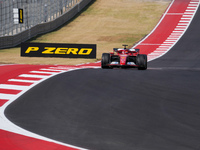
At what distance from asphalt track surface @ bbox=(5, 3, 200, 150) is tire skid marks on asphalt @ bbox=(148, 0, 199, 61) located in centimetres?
1662

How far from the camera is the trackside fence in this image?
4103cm

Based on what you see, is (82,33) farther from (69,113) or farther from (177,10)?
(69,113)

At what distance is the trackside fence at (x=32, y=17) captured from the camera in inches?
1615

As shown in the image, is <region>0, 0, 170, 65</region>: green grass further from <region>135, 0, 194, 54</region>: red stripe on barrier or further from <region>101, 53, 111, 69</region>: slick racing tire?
<region>101, 53, 111, 69</region>: slick racing tire

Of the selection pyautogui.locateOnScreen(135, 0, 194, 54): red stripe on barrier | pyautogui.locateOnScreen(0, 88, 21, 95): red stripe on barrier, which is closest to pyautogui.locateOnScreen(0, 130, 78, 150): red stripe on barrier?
pyautogui.locateOnScreen(0, 88, 21, 95): red stripe on barrier

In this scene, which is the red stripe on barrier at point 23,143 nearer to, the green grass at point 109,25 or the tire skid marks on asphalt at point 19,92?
the tire skid marks on asphalt at point 19,92

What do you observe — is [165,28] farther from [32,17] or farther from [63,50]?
[63,50]

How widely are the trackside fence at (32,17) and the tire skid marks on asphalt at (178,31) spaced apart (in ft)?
45.7

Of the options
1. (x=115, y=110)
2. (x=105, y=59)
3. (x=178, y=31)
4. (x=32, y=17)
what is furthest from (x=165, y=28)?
(x=115, y=110)

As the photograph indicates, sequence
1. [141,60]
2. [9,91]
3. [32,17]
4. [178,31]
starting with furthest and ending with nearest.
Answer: [178,31], [32,17], [141,60], [9,91]

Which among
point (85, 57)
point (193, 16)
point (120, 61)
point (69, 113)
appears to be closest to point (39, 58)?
point (85, 57)

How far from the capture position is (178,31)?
47.7 meters

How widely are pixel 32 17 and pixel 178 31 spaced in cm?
1624

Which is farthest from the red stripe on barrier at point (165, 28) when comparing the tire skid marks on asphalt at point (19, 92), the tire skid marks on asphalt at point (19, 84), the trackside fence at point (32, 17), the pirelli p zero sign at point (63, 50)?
the tire skid marks on asphalt at point (19, 92)
